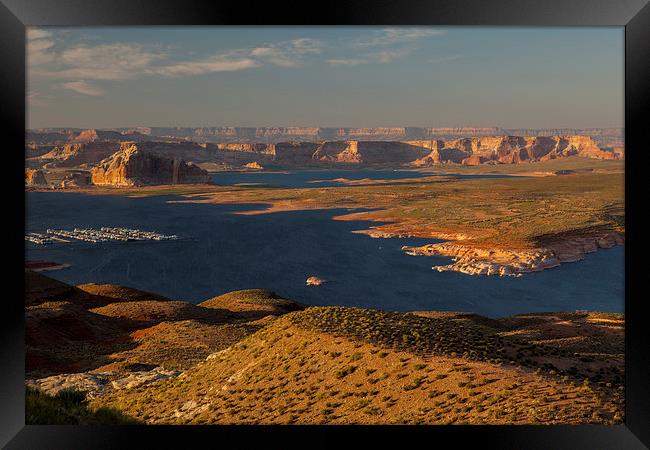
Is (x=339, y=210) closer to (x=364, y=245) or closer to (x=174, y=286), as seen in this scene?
(x=364, y=245)

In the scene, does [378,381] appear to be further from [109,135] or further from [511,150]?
[511,150]

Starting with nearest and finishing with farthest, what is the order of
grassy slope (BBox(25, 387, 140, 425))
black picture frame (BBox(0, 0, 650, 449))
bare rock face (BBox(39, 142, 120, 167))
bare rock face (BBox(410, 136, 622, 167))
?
black picture frame (BBox(0, 0, 650, 449))
grassy slope (BBox(25, 387, 140, 425))
bare rock face (BBox(39, 142, 120, 167))
bare rock face (BBox(410, 136, 622, 167))

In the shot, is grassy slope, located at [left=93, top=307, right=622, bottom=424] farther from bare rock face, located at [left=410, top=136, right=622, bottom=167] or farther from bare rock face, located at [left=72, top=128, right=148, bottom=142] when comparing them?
bare rock face, located at [left=410, top=136, right=622, bottom=167]

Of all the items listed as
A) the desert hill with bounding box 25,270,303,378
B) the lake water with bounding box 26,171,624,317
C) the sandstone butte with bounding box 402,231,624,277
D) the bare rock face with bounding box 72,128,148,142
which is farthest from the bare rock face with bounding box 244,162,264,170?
the desert hill with bounding box 25,270,303,378

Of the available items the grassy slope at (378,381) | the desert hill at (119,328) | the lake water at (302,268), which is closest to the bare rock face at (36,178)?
the lake water at (302,268)

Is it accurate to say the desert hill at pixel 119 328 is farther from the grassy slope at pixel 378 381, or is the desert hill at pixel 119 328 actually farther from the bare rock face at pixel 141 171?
the bare rock face at pixel 141 171
